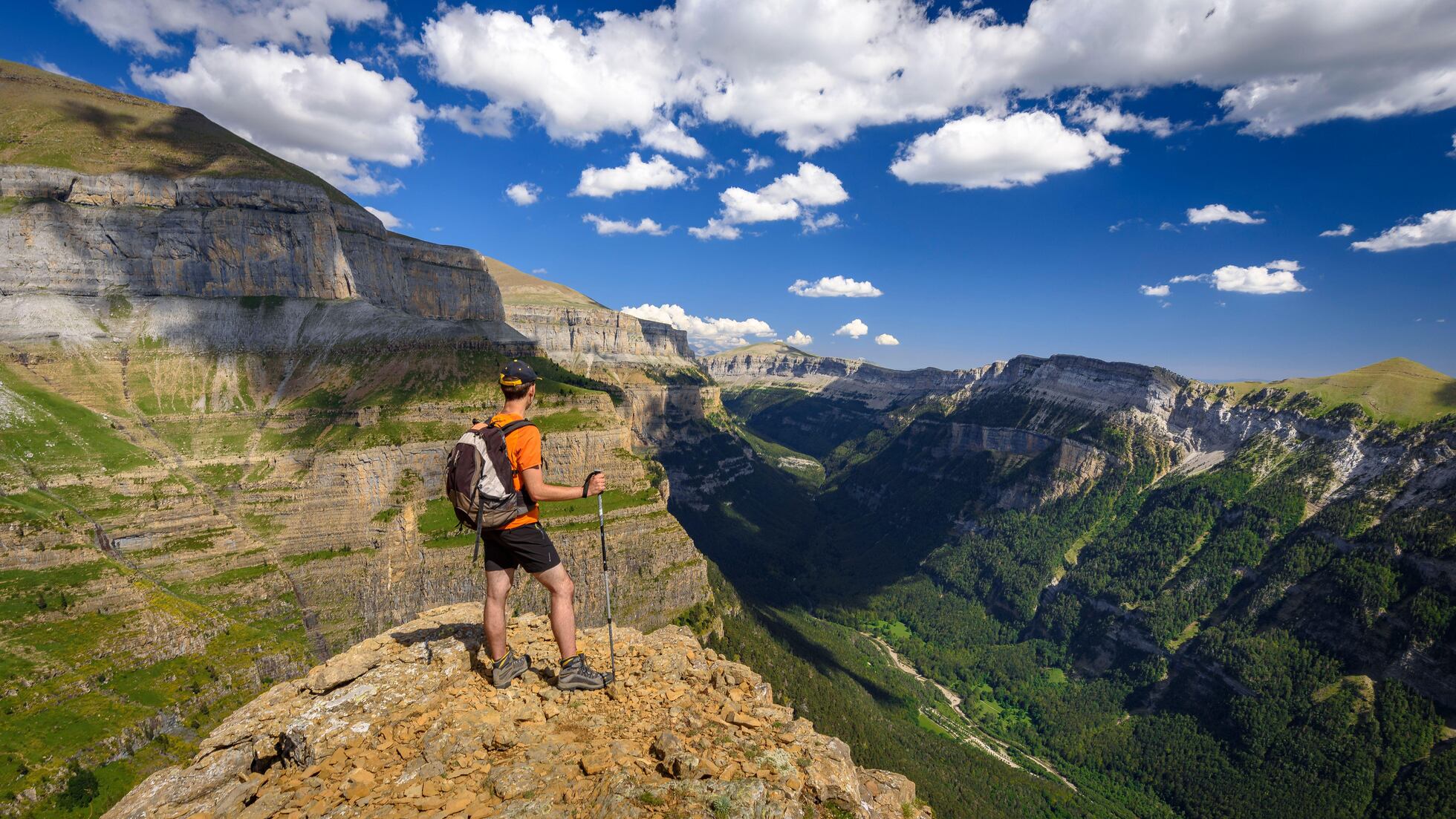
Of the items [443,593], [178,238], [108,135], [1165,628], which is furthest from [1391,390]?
[108,135]

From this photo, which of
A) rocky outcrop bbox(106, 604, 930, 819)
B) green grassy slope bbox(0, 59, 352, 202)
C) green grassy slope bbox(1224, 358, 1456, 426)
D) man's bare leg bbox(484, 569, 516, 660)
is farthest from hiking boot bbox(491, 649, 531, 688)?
green grassy slope bbox(1224, 358, 1456, 426)

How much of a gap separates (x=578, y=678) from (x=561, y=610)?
1485 millimetres

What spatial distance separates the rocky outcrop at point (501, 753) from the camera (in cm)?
796

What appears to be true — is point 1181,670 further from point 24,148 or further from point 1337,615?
point 24,148

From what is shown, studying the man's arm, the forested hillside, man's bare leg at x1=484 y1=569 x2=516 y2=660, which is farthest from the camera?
the forested hillside

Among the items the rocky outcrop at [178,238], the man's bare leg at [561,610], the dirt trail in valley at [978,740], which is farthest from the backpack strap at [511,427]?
the dirt trail in valley at [978,740]

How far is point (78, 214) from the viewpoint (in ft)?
290

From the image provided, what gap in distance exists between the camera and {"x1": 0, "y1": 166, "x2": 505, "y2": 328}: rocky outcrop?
86125 millimetres

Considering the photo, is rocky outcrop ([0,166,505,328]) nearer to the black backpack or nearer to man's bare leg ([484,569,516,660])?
man's bare leg ([484,569,516,660])

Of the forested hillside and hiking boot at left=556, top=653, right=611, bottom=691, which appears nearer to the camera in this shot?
hiking boot at left=556, top=653, right=611, bottom=691

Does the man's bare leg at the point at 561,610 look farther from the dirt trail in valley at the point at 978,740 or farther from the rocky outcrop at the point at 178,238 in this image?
the rocky outcrop at the point at 178,238

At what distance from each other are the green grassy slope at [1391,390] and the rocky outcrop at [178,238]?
756 feet

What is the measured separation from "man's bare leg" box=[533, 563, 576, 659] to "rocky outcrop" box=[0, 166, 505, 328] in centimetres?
12319

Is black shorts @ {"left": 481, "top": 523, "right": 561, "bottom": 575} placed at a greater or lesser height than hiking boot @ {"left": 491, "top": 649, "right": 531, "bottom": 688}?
greater
